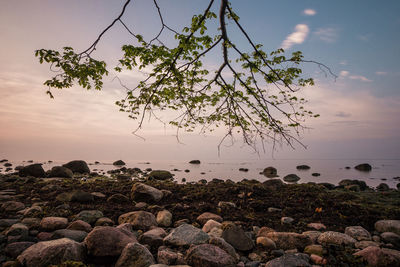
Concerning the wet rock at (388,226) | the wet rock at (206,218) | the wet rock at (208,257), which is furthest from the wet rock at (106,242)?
the wet rock at (388,226)

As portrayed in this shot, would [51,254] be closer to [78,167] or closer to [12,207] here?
[12,207]

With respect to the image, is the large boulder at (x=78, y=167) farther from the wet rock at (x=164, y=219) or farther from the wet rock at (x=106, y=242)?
the wet rock at (x=106, y=242)

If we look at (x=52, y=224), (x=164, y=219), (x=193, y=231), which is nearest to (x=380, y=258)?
(x=193, y=231)

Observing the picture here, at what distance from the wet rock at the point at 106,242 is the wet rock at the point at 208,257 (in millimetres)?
1155

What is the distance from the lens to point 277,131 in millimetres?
5926

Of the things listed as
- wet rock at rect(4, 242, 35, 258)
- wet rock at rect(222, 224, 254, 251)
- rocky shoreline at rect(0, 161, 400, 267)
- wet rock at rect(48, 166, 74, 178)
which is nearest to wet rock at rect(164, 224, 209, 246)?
rocky shoreline at rect(0, 161, 400, 267)

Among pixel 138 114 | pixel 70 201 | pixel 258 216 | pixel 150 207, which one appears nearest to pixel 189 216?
pixel 150 207

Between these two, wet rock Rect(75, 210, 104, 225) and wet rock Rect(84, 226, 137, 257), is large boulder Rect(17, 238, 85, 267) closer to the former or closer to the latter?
wet rock Rect(84, 226, 137, 257)

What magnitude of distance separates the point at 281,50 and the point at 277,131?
239 cm

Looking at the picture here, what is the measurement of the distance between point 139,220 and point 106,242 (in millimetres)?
1708

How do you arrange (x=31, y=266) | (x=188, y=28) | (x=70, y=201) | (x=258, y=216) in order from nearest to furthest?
(x=31, y=266), (x=188, y=28), (x=258, y=216), (x=70, y=201)

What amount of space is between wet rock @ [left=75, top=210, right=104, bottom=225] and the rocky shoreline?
25mm

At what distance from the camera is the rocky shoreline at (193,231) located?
3.28 meters

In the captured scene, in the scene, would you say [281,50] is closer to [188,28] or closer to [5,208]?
[188,28]
